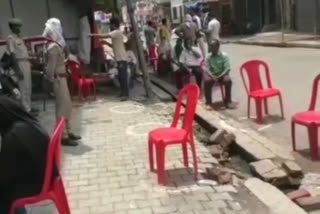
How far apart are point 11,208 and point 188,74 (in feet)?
29.7

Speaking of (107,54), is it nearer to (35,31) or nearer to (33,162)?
(35,31)

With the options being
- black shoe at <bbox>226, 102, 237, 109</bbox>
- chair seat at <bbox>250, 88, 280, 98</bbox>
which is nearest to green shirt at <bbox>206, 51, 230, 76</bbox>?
black shoe at <bbox>226, 102, 237, 109</bbox>

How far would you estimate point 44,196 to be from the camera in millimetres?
3504

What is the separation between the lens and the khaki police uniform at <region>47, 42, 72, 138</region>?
7.38 meters

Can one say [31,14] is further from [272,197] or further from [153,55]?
[272,197]

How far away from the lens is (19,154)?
3125mm

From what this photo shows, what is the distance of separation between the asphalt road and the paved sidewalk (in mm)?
1399

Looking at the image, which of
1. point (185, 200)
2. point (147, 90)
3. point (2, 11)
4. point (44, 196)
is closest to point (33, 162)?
point (44, 196)

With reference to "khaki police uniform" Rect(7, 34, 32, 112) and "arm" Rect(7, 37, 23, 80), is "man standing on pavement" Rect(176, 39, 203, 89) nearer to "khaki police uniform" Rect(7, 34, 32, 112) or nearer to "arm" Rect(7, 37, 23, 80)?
"khaki police uniform" Rect(7, 34, 32, 112)

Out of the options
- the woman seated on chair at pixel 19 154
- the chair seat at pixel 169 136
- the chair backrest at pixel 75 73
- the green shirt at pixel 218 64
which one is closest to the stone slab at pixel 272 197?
the chair seat at pixel 169 136

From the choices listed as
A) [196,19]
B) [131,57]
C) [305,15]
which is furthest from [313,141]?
[305,15]

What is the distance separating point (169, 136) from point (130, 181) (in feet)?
2.27

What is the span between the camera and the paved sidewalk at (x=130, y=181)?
517cm

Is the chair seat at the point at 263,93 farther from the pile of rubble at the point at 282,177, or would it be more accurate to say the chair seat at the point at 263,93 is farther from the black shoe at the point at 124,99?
the black shoe at the point at 124,99
